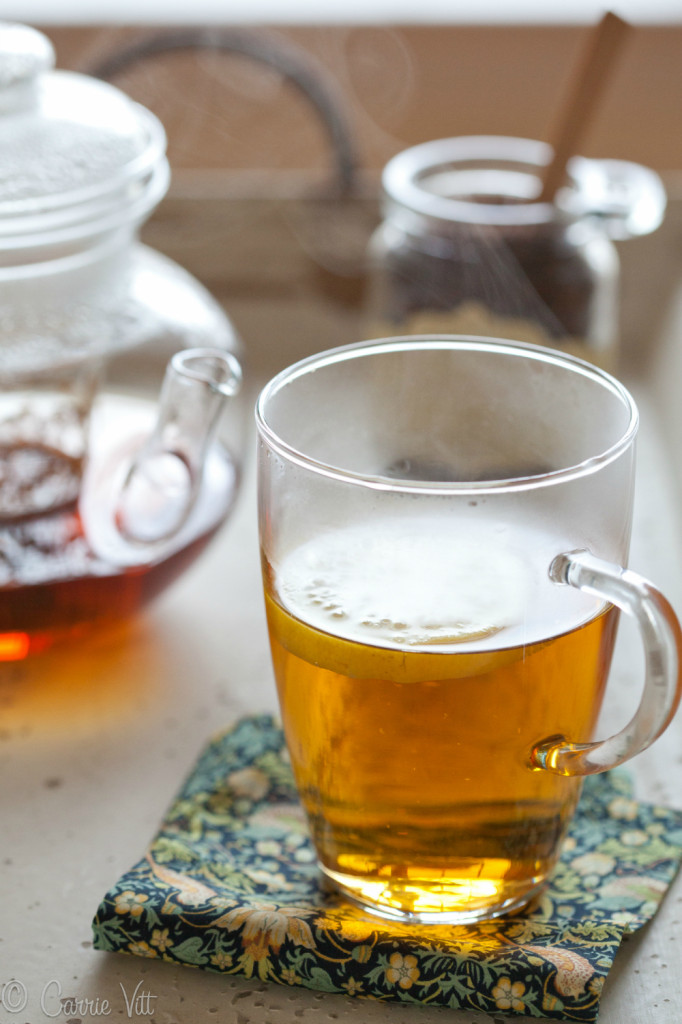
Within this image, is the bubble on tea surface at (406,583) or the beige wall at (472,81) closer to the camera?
the bubble on tea surface at (406,583)

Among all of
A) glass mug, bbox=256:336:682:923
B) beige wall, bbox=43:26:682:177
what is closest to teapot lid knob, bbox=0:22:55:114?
glass mug, bbox=256:336:682:923

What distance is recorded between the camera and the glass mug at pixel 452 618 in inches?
17.6

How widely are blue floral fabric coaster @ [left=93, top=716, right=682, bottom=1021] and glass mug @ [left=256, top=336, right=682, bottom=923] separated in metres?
0.02

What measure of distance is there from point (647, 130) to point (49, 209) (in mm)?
1735

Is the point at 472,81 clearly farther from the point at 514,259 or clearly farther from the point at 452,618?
the point at 452,618

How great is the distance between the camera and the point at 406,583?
18.6 inches

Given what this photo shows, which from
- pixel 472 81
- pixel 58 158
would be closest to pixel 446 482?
pixel 58 158

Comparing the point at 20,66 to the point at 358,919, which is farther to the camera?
the point at 20,66

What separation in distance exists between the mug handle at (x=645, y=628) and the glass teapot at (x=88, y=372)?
251mm

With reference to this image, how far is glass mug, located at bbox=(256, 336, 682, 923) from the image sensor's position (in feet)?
1.47

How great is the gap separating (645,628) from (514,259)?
0.48 m

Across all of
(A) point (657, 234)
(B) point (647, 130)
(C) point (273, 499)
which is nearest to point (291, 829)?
(C) point (273, 499)

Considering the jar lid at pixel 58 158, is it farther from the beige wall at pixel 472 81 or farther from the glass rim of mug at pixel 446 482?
the beige wall at pixel 472 81

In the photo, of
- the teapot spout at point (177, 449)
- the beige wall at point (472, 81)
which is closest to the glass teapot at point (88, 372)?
the teapot spout at point (177, 449)
